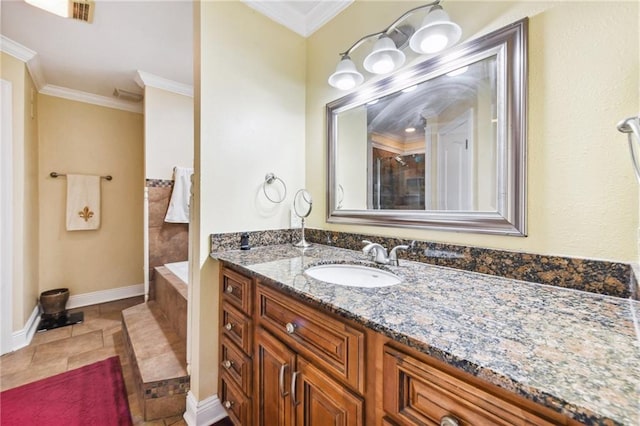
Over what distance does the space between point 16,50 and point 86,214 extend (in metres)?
1.56

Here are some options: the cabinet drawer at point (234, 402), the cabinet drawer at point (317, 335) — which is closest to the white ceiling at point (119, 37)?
the cabinet drawer at point (317, 335)

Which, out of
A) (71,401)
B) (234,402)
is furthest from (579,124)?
(71,401)

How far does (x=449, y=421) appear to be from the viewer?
1.55 ft

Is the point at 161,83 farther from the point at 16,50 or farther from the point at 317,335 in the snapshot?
the point at 317,335

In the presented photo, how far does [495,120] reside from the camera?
959 millimetres

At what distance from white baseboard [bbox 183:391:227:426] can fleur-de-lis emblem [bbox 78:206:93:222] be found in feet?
8.37

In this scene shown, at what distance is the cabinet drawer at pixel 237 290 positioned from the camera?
109cm

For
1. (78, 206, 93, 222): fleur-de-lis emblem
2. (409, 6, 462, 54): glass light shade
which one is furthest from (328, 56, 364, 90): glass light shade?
(78, 206, 93, 222): fleur-de-lis emblem

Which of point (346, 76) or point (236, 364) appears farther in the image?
point (346, 76)

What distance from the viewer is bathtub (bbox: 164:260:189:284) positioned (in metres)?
2.24

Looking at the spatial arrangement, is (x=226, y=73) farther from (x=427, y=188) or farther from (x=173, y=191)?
(x=173, y=191)

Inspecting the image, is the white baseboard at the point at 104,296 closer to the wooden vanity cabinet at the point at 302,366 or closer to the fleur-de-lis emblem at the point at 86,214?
the fleur-de-lis emblem at the point at 86,214

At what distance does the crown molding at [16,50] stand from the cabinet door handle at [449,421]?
3.37 meters

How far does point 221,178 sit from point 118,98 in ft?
8.68
